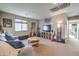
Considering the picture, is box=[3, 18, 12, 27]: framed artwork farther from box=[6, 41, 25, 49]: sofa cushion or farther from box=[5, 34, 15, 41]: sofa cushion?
box=[6, 41, 25, 49]: sofa cushion

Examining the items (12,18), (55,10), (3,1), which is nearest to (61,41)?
(55,10)

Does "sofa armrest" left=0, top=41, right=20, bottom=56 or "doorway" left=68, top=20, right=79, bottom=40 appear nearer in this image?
"sofa armrest" left=0, top=41, right=20, bottom=56

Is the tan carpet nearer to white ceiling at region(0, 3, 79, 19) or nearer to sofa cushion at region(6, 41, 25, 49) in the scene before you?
sofa cushion at region(6, 41, 25, 49)

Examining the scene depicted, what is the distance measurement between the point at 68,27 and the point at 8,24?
129 centimetres

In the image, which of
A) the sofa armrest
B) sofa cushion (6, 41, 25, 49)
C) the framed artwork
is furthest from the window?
the sofa armrest

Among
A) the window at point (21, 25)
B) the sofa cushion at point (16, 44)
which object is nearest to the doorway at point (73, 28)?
the window at point (21, 25)

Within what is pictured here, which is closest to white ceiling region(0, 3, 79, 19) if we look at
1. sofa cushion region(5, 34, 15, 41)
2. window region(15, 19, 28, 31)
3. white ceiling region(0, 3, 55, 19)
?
white ceiling region(0, 3, 55, 19)

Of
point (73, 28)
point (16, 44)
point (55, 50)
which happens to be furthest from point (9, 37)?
point (73, 28)

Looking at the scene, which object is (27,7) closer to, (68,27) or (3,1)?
(3,1)

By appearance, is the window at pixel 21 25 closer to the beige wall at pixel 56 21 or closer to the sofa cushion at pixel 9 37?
the sofa cushion at pixel 9 37

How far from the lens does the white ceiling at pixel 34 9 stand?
1.85 metres

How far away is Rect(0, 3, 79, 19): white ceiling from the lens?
1.85m

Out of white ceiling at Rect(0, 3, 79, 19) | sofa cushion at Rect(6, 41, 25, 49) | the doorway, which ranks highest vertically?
white ceiling at Rect(0, 3, 79, 19)

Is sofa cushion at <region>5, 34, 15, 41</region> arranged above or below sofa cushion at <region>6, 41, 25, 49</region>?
above
